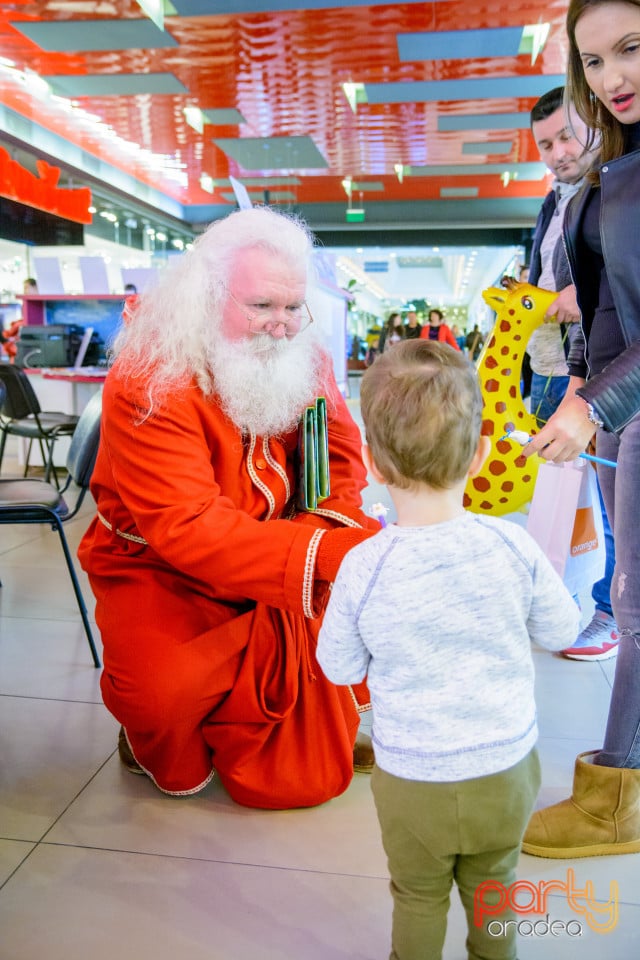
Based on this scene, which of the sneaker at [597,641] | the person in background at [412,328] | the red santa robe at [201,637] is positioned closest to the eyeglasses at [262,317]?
the red santa robe at [201,637]

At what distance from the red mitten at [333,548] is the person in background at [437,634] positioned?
0.37 m

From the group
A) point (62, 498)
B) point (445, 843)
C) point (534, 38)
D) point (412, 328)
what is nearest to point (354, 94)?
point (534, 38)

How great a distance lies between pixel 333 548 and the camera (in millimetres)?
1472

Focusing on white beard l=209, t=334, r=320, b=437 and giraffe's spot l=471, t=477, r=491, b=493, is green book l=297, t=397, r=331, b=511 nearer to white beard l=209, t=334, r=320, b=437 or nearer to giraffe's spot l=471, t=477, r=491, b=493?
white beard l=209, t=334, r=320, b=437

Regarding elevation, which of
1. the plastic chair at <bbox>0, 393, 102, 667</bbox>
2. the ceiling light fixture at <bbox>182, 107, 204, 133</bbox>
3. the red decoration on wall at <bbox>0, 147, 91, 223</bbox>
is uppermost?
the ceiling light fixture at <bbox>182, 107, 204, 133</bbox>

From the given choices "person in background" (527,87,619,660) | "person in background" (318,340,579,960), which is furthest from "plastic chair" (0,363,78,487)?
"person in background" (318,340,579,960)

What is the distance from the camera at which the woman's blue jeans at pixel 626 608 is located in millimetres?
1495

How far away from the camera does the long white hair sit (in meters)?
1.79

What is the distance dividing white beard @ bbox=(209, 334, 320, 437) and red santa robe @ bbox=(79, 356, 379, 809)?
44mm

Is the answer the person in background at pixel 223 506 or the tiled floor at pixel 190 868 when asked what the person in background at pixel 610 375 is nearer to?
the tiled floor at pixel 190 868

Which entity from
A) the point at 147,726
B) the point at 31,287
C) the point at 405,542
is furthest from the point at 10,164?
the point at 405,542

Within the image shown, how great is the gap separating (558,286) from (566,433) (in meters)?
1.50

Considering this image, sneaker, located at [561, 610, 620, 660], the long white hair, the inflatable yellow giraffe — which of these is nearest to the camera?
the long white hair

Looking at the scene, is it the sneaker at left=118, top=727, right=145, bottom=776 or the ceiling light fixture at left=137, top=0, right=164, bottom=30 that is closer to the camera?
the sneaker at left=118, top=727, right=145, bottom=776
